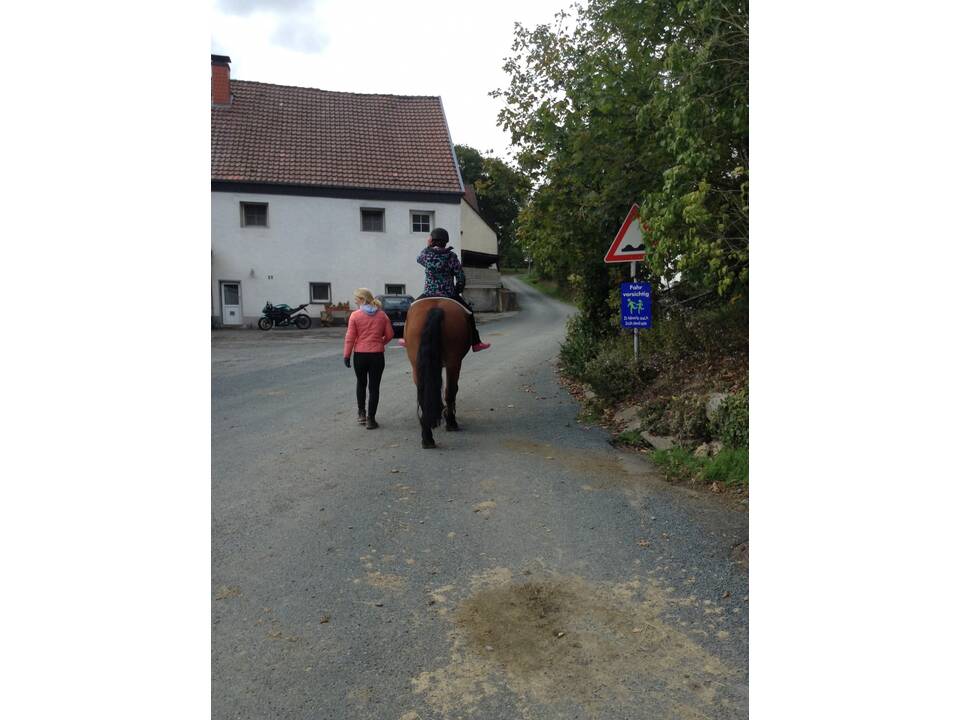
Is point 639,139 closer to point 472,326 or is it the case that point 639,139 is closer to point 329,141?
point 472,326

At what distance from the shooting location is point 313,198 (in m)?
24.3

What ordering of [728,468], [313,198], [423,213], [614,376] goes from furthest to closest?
[423,213] → [313,198] → [614,376] → [728,468]

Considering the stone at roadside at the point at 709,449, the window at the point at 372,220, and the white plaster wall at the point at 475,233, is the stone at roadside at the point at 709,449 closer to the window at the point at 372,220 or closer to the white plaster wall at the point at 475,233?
the window at the point at 372,220

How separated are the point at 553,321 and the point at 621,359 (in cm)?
2193

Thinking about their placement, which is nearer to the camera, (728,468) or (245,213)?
(728,468)

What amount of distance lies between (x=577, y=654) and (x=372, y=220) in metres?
24.1

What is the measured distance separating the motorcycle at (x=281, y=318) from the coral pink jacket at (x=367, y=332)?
56.2 ft

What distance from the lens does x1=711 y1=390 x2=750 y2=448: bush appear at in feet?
16.5

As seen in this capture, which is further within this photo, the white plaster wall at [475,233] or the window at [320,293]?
the white plaster wall at [475,233]

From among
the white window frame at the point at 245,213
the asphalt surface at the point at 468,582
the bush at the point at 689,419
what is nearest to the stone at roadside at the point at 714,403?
the bush at the point at 689,419

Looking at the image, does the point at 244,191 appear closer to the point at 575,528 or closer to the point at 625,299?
the point at 625,299

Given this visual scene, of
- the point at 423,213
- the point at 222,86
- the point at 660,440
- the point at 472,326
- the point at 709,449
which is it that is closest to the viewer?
the point at 709,449

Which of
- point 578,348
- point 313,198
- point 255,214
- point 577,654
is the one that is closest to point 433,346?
point 577,654

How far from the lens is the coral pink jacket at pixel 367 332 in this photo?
708cm
